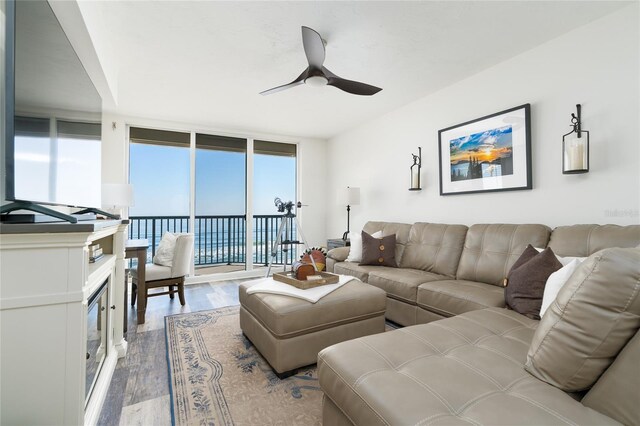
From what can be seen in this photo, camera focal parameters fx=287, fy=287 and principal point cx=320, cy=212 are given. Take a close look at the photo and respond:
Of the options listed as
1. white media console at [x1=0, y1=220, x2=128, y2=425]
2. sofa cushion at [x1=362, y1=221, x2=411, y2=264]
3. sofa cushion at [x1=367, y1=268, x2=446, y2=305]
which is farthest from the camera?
sofa cushion at [x1=362, y1=221, x2=411, y2=264]

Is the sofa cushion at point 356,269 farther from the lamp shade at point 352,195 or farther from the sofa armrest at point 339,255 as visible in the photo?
the lamp shade at point 352,195

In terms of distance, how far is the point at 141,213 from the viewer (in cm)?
461

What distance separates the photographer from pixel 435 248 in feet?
9.78

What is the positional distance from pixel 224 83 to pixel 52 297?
263 cm

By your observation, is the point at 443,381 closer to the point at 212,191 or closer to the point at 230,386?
the point at 230,386

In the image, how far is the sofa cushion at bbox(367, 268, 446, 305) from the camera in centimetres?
250

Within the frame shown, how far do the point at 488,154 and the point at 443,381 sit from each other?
2.48m

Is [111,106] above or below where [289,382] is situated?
above

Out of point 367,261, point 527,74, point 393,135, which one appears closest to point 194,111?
point 393,135

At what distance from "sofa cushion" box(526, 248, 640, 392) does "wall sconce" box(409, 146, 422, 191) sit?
2.63 metres

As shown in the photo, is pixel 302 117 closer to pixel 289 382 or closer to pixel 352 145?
pixel 352 145

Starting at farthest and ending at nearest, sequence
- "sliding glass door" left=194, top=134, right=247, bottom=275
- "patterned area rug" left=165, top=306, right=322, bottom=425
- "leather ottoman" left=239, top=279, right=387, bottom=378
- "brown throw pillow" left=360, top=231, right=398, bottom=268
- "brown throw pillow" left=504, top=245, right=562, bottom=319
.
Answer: "sliding glass door" left=194, top=134, right=247, bottom=275
"brown throw pillow" left=360, top=231, right=398, bottom=268
"leather ottoman" left=239, top=279, right=387, bottom=378
"brown throw pillow" left=504, top=245, right=562, bottom=319
"patterned area rug" left=165, top=306, right=322, bottom=425

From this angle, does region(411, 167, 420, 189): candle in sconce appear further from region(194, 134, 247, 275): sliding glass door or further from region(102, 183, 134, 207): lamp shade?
region(102, 183, 134, 207): lamp shade

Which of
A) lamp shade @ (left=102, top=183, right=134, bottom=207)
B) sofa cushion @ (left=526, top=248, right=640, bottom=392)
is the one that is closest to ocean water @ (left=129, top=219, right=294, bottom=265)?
lamp shade @ (left=102, top=183, right=134, bottom=207)
